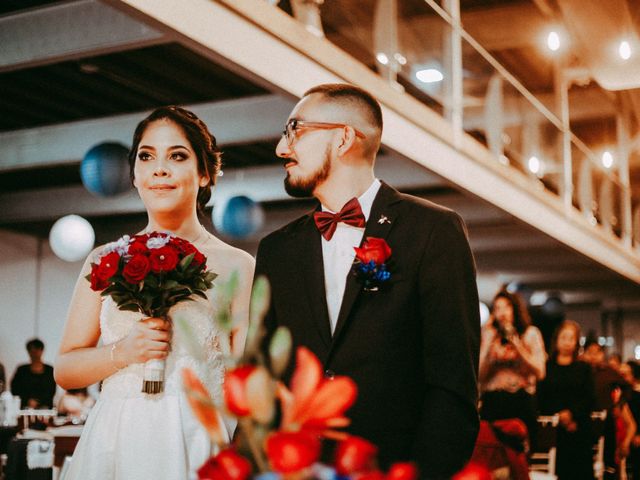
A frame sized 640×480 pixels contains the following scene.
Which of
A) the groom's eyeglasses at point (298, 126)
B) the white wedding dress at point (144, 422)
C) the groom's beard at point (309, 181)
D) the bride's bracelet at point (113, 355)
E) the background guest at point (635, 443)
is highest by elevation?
the groom's eyeglasses at point (298, 126)

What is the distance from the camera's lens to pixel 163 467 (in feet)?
7.17

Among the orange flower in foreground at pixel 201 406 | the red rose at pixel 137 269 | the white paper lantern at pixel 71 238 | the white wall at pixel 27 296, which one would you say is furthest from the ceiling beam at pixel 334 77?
the white wall at pixel 27 296

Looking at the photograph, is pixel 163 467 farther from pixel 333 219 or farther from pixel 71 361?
pixel 333 219

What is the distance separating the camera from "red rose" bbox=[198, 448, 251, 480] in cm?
88

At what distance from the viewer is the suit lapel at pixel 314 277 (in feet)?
5.83

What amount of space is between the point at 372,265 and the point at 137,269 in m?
0.62

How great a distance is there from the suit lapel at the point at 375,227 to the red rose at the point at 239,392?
87cm

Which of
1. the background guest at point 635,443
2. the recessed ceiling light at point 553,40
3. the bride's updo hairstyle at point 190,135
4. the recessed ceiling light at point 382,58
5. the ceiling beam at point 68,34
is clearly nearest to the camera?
the bride's updo hairstyle at point 190,135

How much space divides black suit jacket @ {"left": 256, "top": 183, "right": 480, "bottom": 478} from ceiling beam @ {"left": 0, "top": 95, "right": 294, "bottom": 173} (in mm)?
5322

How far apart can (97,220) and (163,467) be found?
35.9 feet

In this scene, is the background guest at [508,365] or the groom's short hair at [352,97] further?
the background guest at [508,365]

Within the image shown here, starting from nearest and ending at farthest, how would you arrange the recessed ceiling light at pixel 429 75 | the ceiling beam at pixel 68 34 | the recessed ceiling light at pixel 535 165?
the ceiling beam at pixel 68 34 → the recessed ceiling light at pixel 429 75 → the recessed ceiling light at pixel 535 165

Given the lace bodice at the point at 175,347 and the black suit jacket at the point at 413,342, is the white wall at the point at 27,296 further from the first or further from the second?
the black suit jacket at the point at 413,342

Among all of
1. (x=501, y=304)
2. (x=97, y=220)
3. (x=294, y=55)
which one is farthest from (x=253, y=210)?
(x=97, y=220)
